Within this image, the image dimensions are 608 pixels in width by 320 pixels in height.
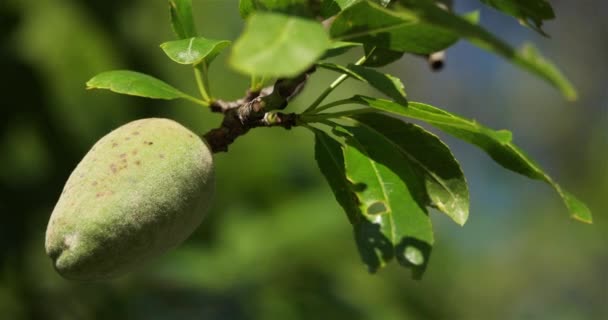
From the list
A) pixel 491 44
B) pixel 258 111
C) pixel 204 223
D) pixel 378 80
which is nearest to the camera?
pixel 491 44

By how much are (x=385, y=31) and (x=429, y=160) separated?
0.96 ft

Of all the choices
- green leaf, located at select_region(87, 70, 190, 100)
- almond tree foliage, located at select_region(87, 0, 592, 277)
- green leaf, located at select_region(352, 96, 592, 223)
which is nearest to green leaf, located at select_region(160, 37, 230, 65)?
almond tree foliage, located at select_region(87, 0, 592, 277)

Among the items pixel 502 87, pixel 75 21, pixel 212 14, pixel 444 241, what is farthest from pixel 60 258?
pixel 502 87

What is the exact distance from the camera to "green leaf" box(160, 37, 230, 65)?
3.71 ft

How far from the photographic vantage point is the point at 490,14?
7359mm

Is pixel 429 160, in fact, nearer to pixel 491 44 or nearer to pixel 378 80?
pixel 378 80

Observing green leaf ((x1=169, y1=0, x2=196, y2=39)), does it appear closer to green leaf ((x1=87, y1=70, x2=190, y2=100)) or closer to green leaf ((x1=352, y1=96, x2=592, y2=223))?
green leaf ((x1=87, y1=70, x2=190, y2=100))

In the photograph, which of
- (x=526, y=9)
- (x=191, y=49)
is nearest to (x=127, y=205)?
(x=191, y=49)

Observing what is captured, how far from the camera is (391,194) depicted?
1265mm

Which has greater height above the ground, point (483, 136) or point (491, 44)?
point (491, 44)

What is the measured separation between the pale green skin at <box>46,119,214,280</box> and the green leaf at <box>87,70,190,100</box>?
0.28 ft

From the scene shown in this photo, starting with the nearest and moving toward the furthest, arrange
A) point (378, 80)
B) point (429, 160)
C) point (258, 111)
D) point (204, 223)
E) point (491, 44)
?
point (491, 44)
point (378, 80)
point (258, 111)
point (429, 160)
point (204, 223)

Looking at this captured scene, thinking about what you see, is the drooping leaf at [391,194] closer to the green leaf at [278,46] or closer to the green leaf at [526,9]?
the green leaf at [526,9]

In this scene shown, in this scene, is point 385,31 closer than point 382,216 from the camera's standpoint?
Yes
